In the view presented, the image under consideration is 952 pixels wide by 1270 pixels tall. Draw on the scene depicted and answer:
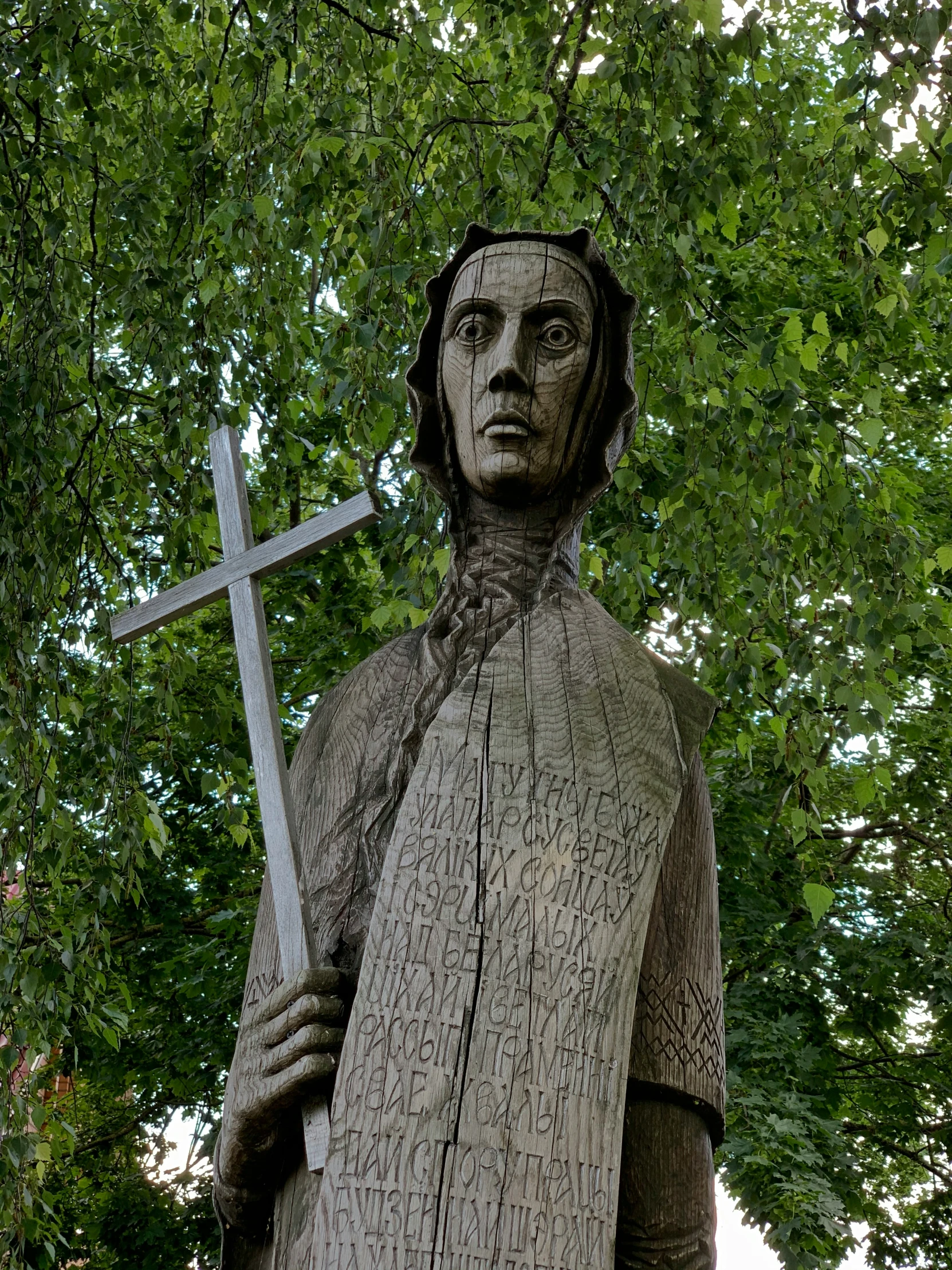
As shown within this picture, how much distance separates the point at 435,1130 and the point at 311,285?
21.5ft

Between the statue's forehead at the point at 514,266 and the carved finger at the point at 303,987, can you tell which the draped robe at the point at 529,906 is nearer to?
the carved finger at the point at 303,987

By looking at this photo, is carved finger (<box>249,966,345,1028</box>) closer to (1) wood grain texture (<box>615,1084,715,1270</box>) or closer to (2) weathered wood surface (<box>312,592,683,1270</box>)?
(2) weathered wood surface (<box>312,592,683,1270</box>)

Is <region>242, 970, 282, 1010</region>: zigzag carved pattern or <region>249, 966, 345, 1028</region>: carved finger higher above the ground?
<region>242, 970, 282, 1010</region>: zigzag carved pattern

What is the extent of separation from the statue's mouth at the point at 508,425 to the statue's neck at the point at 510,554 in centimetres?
16

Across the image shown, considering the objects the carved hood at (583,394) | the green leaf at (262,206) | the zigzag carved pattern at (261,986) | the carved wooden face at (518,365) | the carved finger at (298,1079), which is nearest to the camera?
the carved finger at (298,1079)

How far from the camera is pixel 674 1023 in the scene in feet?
7.33

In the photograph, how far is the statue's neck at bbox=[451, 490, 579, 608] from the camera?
103 inches

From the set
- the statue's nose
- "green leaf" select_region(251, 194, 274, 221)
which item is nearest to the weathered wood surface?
the statue's nose

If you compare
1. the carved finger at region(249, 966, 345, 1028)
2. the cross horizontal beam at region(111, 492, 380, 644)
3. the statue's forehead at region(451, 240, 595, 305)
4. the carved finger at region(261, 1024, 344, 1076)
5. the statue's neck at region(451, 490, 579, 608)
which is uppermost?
the statue's forehead at region(451, 240, 595, 305)

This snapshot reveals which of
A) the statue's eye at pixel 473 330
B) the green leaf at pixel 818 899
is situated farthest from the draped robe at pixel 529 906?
the green leaf at pixel 818 899

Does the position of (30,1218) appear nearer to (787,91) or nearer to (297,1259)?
(297,1259)

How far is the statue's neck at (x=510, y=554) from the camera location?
8.59ft

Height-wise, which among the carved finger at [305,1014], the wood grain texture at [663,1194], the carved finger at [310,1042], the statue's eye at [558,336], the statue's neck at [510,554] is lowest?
the wood grain texture at [663,1194]

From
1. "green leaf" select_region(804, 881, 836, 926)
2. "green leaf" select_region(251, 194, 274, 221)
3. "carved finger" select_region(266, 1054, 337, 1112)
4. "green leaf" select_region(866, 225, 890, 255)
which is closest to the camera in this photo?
"carved finger" select_region(266, 1054, 337, 1112)
